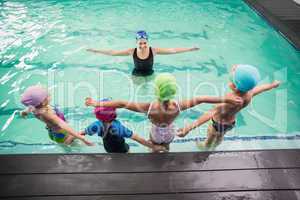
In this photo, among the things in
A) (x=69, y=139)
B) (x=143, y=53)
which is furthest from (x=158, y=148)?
(x=143, y=53)

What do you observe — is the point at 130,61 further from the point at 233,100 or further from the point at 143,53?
the point at 233,100

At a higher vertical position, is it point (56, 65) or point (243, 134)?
point (56, 65)

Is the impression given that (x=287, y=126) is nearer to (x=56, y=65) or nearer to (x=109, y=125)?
(x=109, y=125)

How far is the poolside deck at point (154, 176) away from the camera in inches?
109

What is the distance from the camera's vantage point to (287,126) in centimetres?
519

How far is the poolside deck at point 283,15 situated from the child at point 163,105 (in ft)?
13.1

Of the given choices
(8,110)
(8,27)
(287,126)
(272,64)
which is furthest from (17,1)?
(287,126)

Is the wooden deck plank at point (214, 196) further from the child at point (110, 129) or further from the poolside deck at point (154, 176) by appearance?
the child at point (110, 129)

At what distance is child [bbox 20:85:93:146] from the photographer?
3500 millimetres

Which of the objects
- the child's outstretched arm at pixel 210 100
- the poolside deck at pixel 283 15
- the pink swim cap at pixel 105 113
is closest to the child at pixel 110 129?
the pink swim cap at pixel 105 113

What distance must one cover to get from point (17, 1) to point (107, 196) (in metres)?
9.52

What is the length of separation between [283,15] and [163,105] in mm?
6020

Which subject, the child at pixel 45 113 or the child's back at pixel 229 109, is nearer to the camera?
the child at pixel 45 113

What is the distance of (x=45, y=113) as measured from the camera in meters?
3.66
